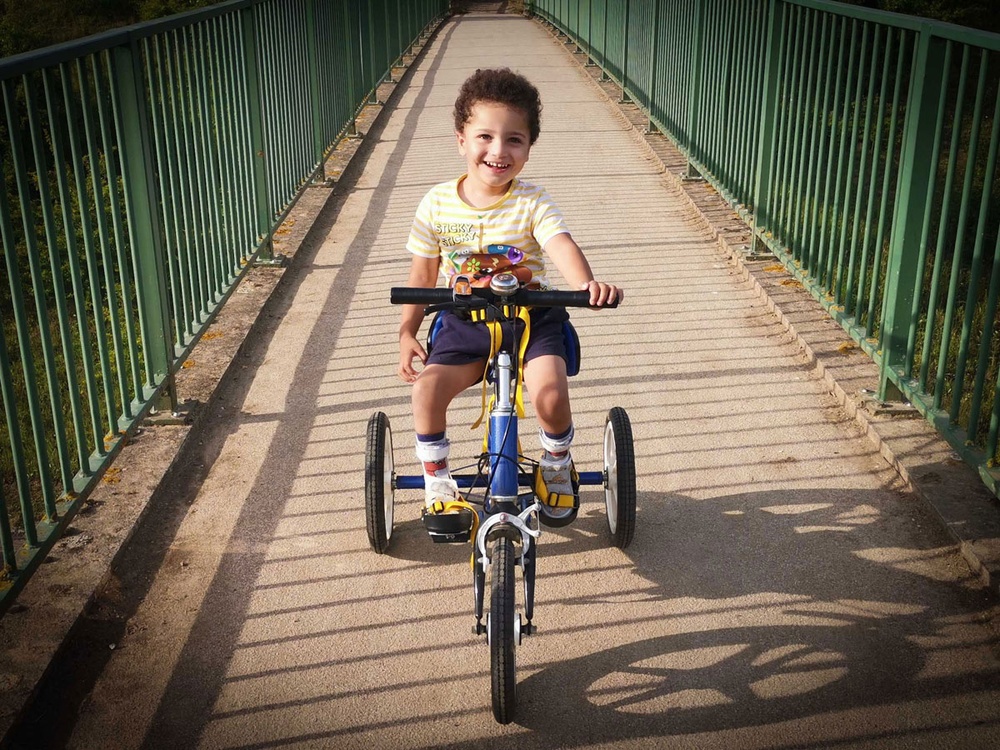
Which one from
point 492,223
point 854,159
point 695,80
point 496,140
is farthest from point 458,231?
point 695,80

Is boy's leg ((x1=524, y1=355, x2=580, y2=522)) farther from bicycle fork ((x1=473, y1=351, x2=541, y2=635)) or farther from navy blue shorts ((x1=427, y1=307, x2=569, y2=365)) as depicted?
bicycle fork ((x1=473, y1=351, x2=541, y2=635))

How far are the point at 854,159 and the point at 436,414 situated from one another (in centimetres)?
295

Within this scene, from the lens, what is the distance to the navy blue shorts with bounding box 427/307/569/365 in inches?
133

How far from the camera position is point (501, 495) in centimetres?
303

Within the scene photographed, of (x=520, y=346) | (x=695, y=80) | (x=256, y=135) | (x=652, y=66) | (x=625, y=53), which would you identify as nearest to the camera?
(x=520, y=346)

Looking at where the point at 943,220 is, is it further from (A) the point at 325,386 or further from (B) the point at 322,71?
(B) the point at 322,71

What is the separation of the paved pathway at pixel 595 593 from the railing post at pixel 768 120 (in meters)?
1.28

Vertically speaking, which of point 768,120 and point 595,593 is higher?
point 768,120

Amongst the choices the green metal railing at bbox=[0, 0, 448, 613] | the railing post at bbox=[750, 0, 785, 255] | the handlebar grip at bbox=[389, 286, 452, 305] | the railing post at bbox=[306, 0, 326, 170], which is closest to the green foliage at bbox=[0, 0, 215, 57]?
the railing post at bbox=[306, 0, 326, 170]

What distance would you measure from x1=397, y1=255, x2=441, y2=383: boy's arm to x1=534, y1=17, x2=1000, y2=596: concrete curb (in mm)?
1883

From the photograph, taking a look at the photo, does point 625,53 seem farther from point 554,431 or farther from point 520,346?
point 520,346

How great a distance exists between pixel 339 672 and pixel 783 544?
158 centimetres

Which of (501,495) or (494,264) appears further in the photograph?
(494,264)

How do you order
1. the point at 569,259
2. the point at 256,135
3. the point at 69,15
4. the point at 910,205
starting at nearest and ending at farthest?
1. the point at 569,259
2. the point at 910,205
3. the point at 256,135
4. the point at 69,15
